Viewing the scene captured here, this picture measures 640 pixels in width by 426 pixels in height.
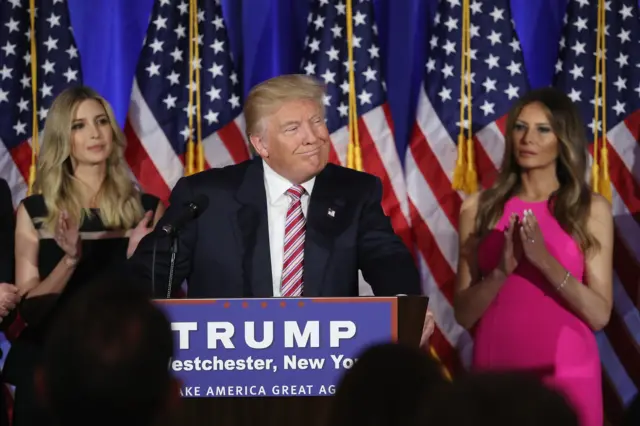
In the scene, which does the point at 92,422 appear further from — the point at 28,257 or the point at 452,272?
the point at 452,272

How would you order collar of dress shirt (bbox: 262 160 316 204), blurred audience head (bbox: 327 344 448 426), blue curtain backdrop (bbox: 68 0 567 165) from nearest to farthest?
blurred audience head (bbox: 327 344 448 426) → collar of dress shirt (bbox: 262 160 316 204) → blue curtain backdrop (bbox: 68 0 567 165)

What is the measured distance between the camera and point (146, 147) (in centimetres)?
568

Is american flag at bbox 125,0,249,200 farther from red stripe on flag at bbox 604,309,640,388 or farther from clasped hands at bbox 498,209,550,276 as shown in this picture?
red stripe on flag at bbox 604,309,640,388

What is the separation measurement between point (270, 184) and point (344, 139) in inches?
64.2

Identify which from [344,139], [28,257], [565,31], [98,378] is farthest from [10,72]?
[98,378]

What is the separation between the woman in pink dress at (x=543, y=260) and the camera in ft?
15.0

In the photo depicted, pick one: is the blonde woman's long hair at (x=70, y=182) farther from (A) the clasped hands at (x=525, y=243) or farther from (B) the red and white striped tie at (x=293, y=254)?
(A) the clasped hands at (x=525, y=243)

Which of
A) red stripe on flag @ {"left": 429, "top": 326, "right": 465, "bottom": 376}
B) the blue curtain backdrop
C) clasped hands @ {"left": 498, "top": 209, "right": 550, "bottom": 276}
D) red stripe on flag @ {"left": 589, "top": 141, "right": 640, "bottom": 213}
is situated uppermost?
the blue curtain backdrop

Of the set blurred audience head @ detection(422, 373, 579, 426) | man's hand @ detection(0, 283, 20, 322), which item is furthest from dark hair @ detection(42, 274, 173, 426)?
man's hand @ detection(0, 283, 20, 322)

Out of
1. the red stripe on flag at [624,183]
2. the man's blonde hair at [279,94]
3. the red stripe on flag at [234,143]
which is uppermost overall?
the man's blonde hair at [279,94]

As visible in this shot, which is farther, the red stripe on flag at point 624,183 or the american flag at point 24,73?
the american flag at point 24,73

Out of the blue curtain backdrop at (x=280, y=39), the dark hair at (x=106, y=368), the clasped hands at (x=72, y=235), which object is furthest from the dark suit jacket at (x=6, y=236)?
the dark hair at (x=106, y=368)

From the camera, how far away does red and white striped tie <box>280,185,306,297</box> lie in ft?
12.3

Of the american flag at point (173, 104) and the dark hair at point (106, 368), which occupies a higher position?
the american flag at point (173, 104)
